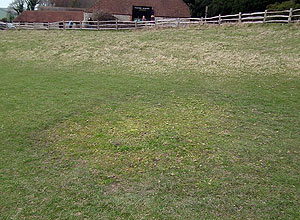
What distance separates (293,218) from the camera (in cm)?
403

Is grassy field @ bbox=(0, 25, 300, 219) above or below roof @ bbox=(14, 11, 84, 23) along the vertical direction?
below

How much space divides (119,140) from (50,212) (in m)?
2.71

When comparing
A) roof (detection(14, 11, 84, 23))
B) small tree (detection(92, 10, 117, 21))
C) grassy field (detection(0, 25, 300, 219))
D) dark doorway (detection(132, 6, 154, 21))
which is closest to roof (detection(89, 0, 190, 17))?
dark doorway (detection(132, 6, 154, 21))

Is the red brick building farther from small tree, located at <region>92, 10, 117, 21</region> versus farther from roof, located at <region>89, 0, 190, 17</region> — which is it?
small tree, located at <region>92, 10, 117, 21</region>

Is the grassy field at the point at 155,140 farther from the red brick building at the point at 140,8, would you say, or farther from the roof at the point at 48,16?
the roof at the point at 48,16

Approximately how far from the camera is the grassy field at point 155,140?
14.6 feet

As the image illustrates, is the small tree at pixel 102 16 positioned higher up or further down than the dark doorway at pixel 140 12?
further down

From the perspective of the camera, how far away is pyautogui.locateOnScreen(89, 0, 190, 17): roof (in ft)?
133

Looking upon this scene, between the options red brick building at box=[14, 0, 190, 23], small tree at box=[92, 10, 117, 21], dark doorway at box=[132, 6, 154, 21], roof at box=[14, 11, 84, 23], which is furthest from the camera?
roof at box=[14, 11, 84, 23]

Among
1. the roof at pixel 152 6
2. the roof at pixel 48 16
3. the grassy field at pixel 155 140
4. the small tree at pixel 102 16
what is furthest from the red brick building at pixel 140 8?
the grassy field at pixel 155 140

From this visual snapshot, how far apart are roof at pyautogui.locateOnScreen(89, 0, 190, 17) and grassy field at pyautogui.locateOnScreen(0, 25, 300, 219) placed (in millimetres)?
→ 28053

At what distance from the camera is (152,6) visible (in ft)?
141

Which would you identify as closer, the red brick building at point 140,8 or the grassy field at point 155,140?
the grassy field at point 155,140

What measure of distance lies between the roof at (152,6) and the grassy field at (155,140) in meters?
28.1
